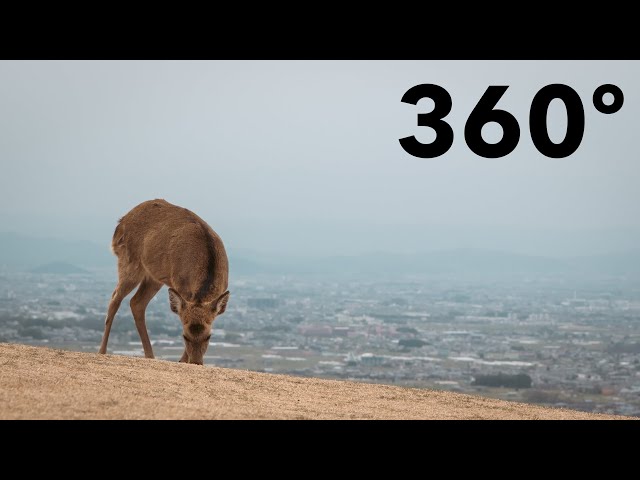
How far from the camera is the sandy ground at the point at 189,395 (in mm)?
8797

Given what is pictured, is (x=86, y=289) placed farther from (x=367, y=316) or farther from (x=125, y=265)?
(x=125, y=265)

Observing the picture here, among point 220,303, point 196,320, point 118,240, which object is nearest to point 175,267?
point 220,303

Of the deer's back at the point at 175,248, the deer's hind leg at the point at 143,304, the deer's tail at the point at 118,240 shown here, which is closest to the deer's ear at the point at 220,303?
the deer's back at the point at 175,248

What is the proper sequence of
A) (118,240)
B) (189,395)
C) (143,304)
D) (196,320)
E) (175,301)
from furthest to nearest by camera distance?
(118,240) → (143,304) → (175,301) → (196,320) → (189,395)

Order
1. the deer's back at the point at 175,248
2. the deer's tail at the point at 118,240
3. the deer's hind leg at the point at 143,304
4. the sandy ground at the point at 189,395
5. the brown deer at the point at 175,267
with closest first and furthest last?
the sandy ground at the point at 189,395, the brown deer at the point at 175,267, the deer's back at the point at 175,248, the deer's hind leg at the point at 143,304, the deer's tail at the point at 118,240

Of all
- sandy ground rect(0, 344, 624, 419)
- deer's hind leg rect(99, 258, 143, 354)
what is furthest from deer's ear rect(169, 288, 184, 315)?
deer's hind leg rect(99, 258, 143, 354)

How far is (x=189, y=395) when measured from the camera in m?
10.3

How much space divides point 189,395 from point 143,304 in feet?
22.9

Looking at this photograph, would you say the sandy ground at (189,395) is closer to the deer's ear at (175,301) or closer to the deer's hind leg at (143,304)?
the deer's ear at (175,301)

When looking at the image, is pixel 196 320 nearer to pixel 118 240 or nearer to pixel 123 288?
pixel 123 288
